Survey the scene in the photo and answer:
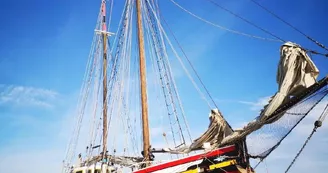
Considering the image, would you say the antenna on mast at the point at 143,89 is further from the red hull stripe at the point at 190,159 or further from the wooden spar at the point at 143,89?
the red hull stripe at the point at 190,159

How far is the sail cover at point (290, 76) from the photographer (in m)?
9.68

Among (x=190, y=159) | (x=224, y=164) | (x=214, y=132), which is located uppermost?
(x=214, y=132)

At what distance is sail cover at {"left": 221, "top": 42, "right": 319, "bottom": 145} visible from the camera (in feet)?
31.8

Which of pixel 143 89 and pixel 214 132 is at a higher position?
pixel 143 89

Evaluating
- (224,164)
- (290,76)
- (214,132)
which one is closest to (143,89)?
(214,132)

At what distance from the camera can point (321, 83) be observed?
30.9ft

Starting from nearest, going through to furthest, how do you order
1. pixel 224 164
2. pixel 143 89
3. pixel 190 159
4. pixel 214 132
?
pixel 224 164 < pixel 190 159 < pixel 214 132 < pixel 143 89

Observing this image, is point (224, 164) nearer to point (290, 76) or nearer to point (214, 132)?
point (214, 132)

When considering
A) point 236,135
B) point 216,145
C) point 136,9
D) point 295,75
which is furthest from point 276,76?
point 136,9

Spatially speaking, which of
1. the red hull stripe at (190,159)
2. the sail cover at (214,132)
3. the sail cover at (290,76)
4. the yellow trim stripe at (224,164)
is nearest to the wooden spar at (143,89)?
the red hull stripe at (190,159)

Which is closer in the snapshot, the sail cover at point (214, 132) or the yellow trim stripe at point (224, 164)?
the yellow trim stripe at point (224, 164)

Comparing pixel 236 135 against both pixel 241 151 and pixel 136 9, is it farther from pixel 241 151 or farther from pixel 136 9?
pixel 136 9

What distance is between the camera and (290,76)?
33.1 ft

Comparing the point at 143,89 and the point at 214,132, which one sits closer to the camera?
the point at 214,132
